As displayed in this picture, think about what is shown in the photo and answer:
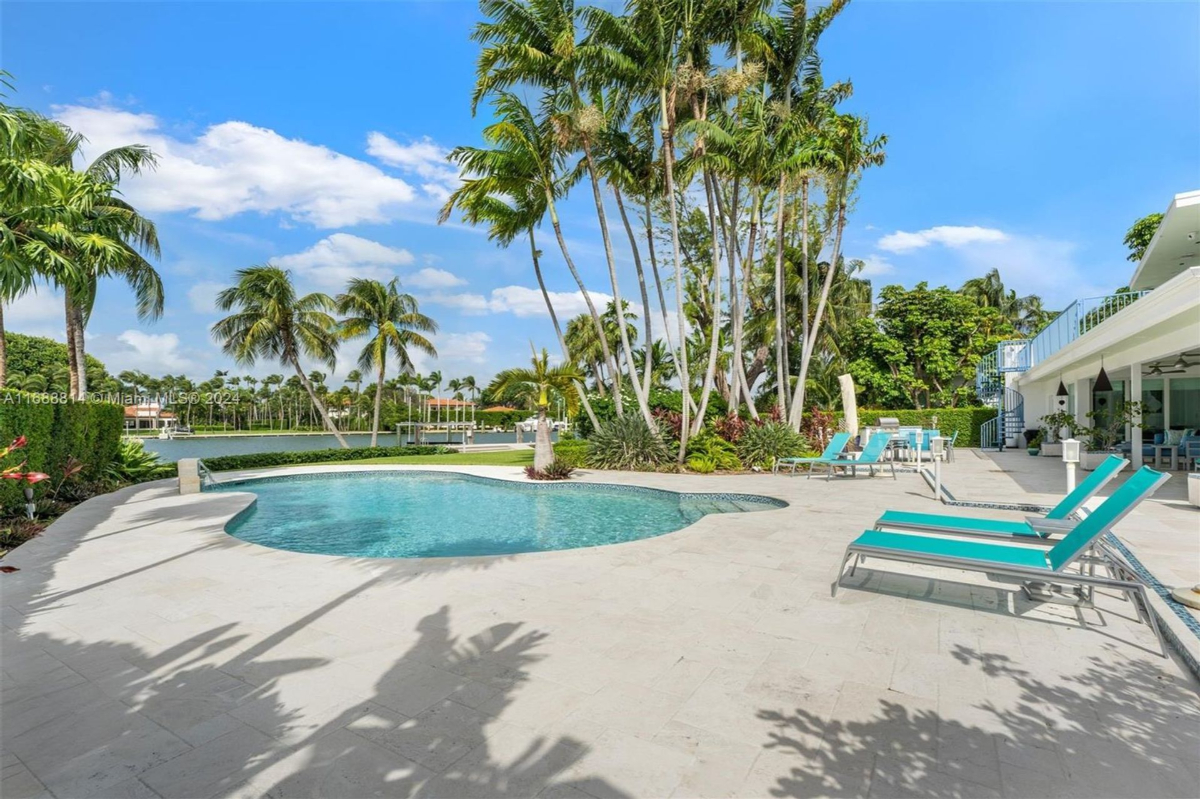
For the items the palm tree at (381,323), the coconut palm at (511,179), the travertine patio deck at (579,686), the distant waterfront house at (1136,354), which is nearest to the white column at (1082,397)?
the distant waterfront house at (1136,354)

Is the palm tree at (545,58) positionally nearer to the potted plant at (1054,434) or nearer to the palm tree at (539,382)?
the palm tree at (539,382)

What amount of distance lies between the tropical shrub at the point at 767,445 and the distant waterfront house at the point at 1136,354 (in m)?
6.85

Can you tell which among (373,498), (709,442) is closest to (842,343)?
(709,442)

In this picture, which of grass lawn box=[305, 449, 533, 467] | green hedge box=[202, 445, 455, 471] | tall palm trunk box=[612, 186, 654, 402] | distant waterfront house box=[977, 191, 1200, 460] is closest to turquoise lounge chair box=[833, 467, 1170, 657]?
distant waterfront house box=[977, 191, 1200, 460]

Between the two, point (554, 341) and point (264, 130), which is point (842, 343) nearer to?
point (554, 341)

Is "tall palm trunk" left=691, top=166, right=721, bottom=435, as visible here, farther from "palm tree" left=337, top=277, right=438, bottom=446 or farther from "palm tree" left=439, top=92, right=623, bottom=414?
"palm tree" left=337, top=277, right=438, bottom=446

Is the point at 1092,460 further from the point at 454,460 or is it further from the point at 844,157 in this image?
the point at 454,460

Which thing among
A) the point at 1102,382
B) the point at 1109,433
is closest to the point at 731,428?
the point at 1102,382

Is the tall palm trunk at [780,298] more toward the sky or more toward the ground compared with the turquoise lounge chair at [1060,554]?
more toward the sky

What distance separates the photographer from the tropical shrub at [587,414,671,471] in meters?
15.7

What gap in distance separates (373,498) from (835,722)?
12559mm

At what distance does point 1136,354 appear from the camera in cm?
1245

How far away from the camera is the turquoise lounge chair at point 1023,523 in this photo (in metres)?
5.05

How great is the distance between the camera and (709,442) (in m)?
15.5
